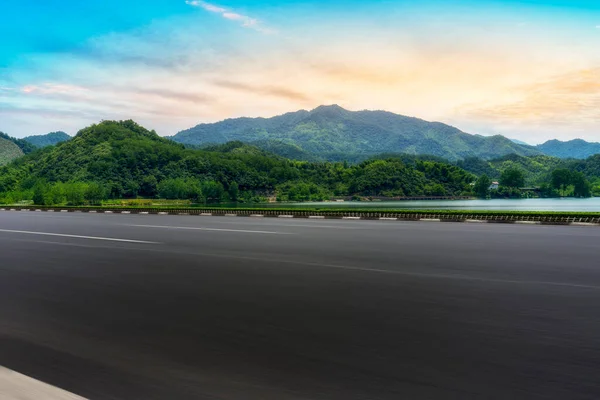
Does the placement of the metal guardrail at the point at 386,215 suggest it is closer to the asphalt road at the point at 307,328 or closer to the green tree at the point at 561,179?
the asphalt road at the point at 307,328

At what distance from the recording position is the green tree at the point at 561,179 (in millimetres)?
171125

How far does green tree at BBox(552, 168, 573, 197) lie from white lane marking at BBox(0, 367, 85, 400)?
7401 inches

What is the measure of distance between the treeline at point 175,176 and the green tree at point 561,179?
2746 centimetres

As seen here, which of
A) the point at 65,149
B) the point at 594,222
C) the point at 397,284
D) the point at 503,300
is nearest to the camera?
the point at 503,300

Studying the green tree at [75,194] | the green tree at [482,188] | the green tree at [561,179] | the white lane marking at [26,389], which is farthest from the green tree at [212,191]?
the white lane marking at [26,389]

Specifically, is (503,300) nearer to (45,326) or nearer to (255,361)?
(255,361)

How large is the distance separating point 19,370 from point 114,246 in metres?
16.2

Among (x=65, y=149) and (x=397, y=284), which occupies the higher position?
(x=65, y=149)

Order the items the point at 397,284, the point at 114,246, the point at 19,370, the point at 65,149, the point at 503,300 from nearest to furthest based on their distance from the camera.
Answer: the point at 19,370 → the point at 503,300 → the point at 397,284 → the point at 114,246 → the point at 65,149

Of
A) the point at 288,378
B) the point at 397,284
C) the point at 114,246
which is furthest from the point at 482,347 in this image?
the point at 114,246

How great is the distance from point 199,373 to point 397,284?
687 centimetres

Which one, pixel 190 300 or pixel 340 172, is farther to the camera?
pixel 340 172

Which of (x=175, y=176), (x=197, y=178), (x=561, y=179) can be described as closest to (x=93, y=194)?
(x=175, y=176)

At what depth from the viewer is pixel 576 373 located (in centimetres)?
552
